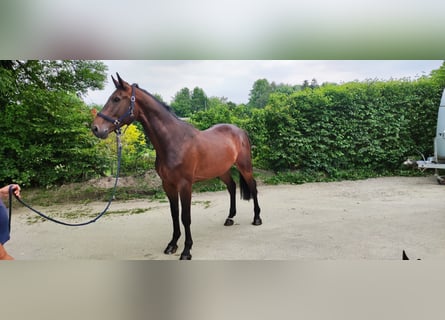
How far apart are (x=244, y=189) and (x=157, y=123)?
113 cm

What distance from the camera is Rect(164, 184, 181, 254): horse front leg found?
8.25ft

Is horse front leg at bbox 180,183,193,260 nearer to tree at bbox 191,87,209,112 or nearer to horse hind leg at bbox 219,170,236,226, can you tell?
horse hind leg at bbox 219,170,236,226

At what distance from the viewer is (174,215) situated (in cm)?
256

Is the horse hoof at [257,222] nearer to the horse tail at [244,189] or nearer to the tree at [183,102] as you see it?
the horse tail at [244,189]

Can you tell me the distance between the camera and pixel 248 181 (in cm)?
310

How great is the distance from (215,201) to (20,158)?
2196mm

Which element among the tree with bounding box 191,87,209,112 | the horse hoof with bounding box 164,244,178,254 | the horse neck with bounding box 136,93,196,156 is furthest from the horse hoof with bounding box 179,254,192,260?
the tree with bounding box 191,87,209,112

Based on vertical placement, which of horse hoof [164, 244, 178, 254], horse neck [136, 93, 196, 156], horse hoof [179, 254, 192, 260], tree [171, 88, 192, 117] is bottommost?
horse hoof [179, 254, 192, 260]

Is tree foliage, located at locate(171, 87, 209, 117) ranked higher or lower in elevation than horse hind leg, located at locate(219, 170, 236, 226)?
higher

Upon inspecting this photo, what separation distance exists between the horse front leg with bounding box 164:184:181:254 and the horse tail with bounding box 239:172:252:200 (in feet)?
2.62

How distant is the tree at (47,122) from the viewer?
3205 millimetres

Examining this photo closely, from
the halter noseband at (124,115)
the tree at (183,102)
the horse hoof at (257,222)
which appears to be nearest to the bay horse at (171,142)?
the halter noseband at (124,115)

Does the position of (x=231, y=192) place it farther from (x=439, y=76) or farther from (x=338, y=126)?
(x=439, y=76)

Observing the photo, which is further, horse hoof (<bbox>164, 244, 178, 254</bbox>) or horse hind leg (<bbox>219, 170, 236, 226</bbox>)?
horse hind leg (<bbox>219, 170, 236, 226</bbox>)
